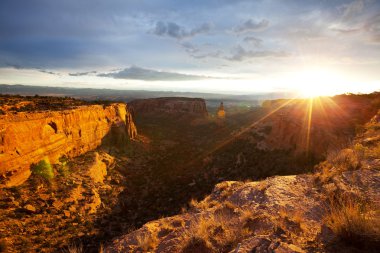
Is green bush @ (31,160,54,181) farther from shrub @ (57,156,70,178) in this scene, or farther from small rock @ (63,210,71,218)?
small rock @ (63,210,71,218)

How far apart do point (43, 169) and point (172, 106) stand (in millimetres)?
64601

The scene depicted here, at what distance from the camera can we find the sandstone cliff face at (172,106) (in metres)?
82.7

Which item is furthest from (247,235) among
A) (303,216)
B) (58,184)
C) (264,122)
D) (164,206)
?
(264,122)

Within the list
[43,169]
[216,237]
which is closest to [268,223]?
[216,237]

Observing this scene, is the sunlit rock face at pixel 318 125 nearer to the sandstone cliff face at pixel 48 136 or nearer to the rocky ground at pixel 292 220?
the rocky ground at pixel 292 220

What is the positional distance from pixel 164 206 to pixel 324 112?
22148mm

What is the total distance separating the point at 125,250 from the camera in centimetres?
802

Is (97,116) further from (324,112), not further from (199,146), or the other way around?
(324,112)

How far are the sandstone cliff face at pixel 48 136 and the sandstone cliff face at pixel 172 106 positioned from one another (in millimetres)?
44275

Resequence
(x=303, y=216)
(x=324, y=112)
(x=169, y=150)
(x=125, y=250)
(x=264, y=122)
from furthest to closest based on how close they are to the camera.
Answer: (x=169, y=150) → (x=264, y=122) → (x=324, y=112) → (x=125, y=250) → (x=303, y=216)

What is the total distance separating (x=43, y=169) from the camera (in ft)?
70.3

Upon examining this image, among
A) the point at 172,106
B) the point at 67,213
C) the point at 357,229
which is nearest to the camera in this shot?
the point at 357,229

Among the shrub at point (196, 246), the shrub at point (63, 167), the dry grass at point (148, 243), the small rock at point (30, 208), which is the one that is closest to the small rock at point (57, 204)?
the small rock at point (30, 208)

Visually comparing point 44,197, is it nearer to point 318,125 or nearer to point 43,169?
point 43,169
